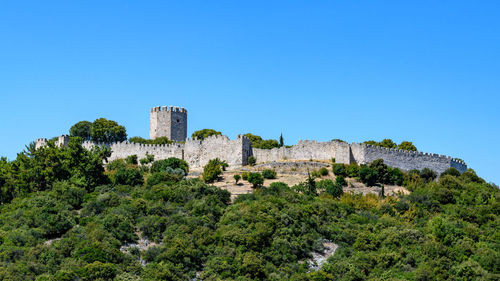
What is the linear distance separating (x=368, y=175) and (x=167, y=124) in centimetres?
3163

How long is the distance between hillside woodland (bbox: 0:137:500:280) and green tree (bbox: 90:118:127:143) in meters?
19.8

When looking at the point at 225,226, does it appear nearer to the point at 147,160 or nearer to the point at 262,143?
the point at 147,160

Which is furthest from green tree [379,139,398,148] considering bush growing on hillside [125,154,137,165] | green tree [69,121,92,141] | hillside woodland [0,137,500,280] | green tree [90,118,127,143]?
green tree [69,121,92,141]

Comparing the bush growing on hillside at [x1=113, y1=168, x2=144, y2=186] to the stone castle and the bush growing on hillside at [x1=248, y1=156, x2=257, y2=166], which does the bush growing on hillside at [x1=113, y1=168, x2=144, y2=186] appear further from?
the bush growing on hillside at [x1=248, y1=156, x2=257, y2=166]

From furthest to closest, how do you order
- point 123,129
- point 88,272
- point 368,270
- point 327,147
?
point 123,129 < point 327,147 < point 368,270 < point 88,272

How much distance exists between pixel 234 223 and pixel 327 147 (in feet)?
60.8

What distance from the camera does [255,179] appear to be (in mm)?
53438

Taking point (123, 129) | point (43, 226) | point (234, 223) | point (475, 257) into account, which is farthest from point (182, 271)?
point (123, 129)

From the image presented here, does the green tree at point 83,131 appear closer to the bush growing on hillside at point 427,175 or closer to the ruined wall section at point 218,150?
the ruined wall section at point 218,150

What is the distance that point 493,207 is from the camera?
48.9 metres

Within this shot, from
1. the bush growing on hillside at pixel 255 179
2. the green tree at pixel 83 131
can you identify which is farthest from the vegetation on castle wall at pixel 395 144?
the green tree at pixel 83 131

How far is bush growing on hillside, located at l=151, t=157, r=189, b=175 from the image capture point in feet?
191

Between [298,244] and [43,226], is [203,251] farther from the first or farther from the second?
[43,226]

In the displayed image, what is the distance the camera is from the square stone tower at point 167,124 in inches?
3169
